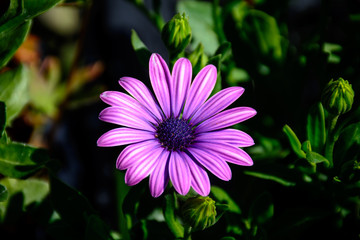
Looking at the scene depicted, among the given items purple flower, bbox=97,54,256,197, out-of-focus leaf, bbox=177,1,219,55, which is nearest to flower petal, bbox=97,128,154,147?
purple flower, bbox=97,54,256,197

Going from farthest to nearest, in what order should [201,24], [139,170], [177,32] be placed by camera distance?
[201,24]
[177,32]
[139,170]

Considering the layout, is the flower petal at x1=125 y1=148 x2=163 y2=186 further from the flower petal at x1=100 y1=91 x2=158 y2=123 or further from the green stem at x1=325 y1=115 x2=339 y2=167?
the green stem at x1=325 y1=115 x2=339 y2=167

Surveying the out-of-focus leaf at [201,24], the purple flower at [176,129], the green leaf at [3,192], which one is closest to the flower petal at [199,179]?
the purple flower at [176,129]

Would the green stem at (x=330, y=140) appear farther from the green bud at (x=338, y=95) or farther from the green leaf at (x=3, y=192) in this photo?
the green leaf at (x=3, y=192)

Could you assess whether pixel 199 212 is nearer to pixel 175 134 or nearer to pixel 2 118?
pixel 175 134

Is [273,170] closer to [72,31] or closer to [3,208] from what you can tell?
[3,208]

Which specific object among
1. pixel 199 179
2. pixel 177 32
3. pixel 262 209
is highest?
pixel 177 32

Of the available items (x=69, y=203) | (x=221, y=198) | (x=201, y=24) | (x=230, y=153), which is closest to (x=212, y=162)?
(x=230, y=153)
